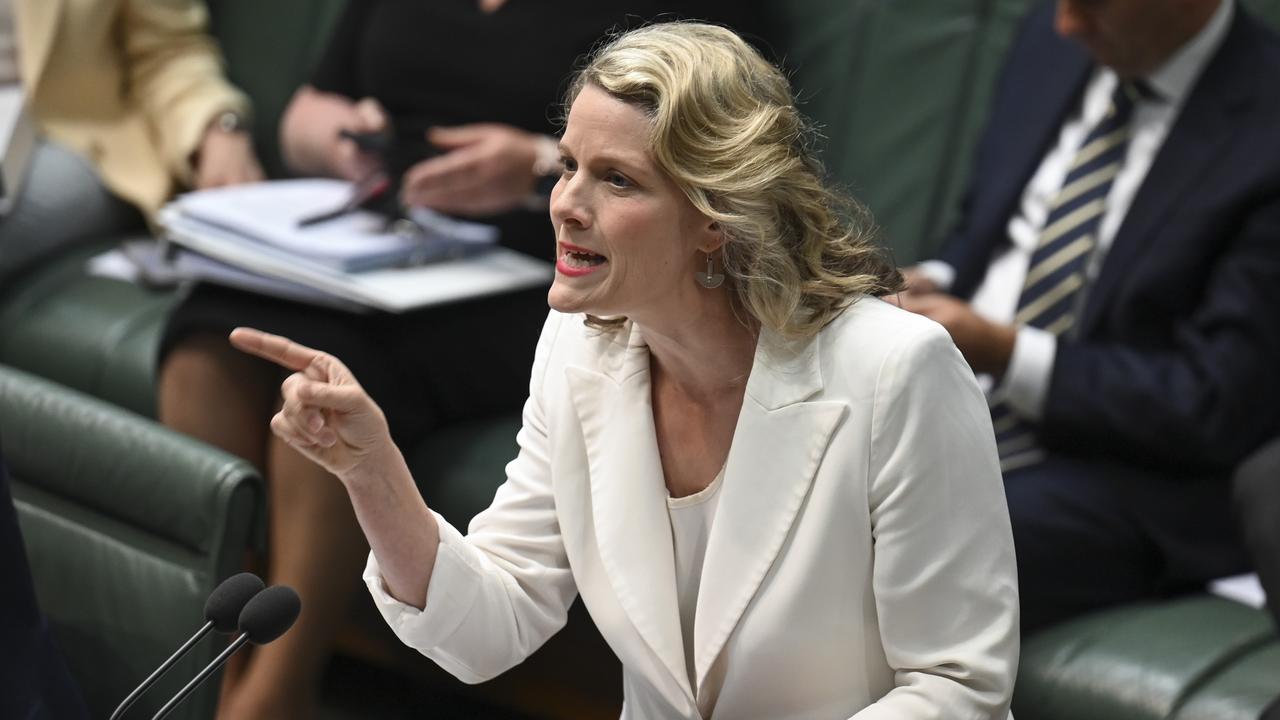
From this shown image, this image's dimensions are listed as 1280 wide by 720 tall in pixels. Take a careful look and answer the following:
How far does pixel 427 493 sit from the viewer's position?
261 centimetres

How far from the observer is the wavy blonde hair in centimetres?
149

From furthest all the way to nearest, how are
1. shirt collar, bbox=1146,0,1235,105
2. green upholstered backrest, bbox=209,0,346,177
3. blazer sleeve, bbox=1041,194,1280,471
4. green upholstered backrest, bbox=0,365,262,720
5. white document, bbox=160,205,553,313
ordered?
1. green upholstered backrest, bbox=209,0,346,177
2. white document, bbox=160,205,553,313
3. shirt collar, bbox=1146,0,1235,105
4. blazer sleeve, bbox=1041,194,1280,471
5. green upholstered backrest, bbox=0,365,262,720

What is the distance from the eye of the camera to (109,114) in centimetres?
348

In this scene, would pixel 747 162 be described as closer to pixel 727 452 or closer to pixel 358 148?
pixel 727 452

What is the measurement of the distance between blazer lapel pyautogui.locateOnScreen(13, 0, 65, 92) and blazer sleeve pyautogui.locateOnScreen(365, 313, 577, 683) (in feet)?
6.73

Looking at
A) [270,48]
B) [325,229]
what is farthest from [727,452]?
[270,48]

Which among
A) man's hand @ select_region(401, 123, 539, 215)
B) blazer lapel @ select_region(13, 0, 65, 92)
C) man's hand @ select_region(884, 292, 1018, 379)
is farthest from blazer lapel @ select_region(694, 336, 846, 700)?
blazer lapel @ select_region(13, 0, 65, 92)

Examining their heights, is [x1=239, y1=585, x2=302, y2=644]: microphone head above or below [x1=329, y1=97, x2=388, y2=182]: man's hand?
above

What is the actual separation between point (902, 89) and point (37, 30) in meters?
1.79

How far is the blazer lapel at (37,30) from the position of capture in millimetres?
3344

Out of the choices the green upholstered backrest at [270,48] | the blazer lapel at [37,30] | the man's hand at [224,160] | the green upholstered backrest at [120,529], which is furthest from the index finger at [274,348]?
the green upholstered backrest at [270,48]

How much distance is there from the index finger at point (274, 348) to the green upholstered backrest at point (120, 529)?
32 cm

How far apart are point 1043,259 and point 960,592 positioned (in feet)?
3.62

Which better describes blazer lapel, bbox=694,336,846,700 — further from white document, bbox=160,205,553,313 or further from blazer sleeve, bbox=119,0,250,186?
blazer sleeve, bbox=119,0,250,186
